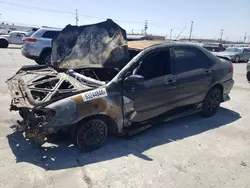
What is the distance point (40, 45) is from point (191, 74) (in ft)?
26.6

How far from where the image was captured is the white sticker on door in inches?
135

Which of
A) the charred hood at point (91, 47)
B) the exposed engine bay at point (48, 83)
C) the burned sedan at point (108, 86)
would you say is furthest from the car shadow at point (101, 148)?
the charred hood at point (91, 47)

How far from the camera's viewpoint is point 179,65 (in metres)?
4.54

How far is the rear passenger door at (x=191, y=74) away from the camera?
456 centimetres

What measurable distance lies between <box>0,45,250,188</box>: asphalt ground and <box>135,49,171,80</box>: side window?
3.81 ft

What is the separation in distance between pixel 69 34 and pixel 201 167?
3483 mm

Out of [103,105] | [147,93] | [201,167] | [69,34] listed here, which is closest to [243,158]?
[201,167]

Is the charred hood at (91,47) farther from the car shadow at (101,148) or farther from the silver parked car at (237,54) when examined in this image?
the silver parked car at (237,54)

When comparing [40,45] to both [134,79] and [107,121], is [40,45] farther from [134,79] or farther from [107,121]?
[134,79]

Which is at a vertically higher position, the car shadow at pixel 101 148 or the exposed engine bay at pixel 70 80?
the exposed engine bay at pixel 70 80

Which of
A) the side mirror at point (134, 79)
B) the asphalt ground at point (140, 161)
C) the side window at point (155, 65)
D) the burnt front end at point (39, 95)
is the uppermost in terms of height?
the side window at point (155, 65)

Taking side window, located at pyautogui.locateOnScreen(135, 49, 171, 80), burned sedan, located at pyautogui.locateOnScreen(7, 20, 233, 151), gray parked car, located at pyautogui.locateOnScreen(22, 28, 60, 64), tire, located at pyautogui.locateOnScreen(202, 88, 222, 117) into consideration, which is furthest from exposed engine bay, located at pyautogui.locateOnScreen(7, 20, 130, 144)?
gray parked car, located at pyautogui.locateOnScreen(22, 28, 60, 64)

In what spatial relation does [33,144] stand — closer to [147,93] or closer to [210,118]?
[147,93]

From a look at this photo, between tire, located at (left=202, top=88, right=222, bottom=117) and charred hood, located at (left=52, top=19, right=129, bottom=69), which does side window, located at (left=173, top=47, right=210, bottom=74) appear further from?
charred hood, located at (left=52, top=19, right=129, bottom=69)
